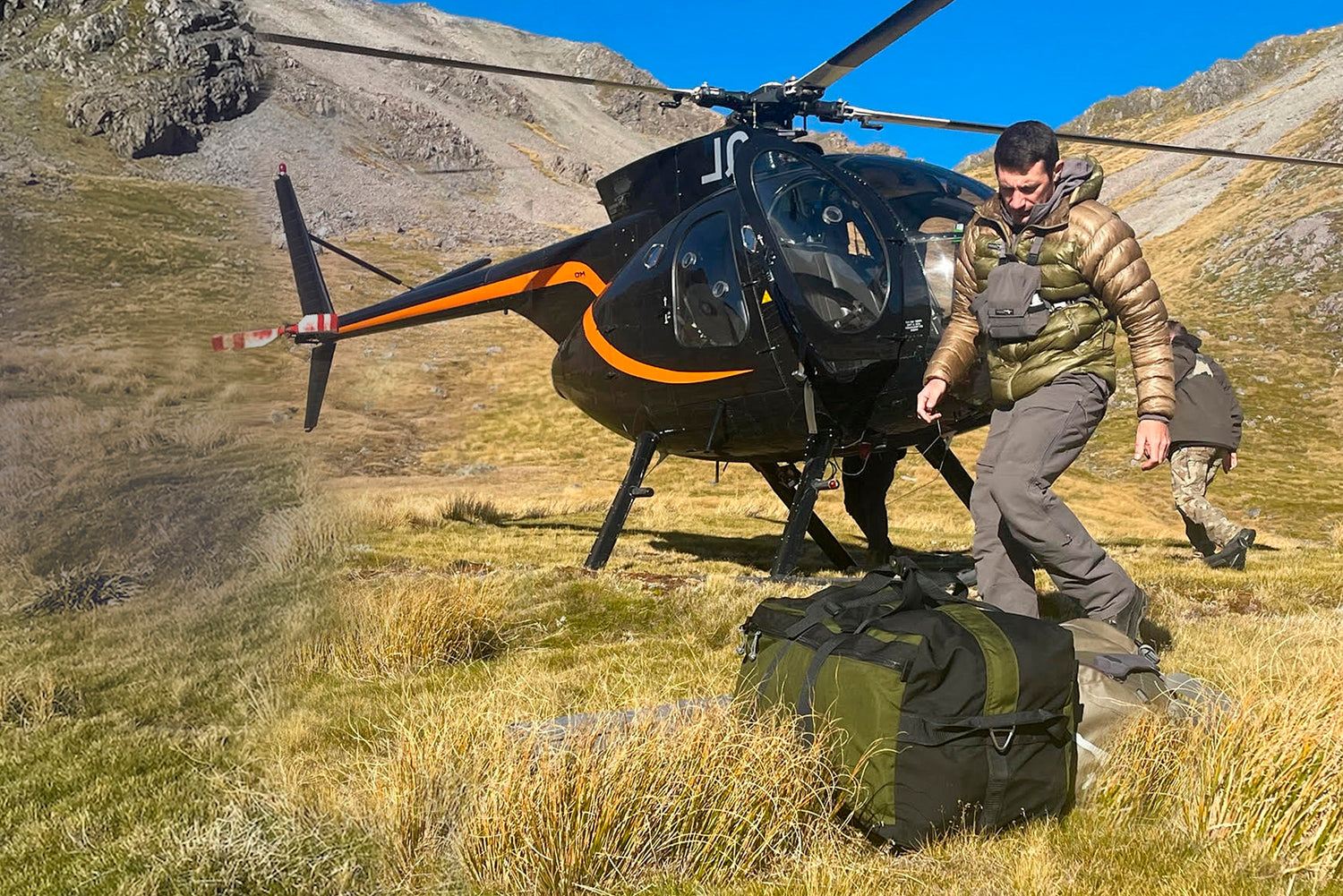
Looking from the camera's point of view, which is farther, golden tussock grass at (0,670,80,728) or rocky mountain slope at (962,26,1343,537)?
rocky mountain slope at (962,26,1343,537)

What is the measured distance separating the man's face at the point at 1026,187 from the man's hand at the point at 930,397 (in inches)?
32.3

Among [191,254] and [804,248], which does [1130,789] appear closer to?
[804,248]

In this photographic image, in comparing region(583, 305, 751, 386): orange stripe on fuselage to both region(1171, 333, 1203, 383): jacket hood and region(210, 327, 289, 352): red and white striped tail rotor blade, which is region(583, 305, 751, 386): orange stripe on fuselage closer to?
region(210, 327, 289, 352): red and white striped tail rotor blade

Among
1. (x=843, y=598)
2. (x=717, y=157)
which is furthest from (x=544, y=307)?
(x=843, y=598)

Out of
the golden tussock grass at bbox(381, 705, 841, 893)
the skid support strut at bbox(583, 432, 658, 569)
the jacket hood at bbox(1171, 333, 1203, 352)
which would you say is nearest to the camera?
the golden tussock grass at bbox(381, 705, 841, 893)

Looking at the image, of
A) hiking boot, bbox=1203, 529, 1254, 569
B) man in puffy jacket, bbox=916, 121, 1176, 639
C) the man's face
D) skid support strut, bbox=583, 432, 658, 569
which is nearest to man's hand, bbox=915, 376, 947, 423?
man in puffy jacket, bbox=916, 121, 1176, 639

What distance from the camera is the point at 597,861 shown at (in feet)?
8.52

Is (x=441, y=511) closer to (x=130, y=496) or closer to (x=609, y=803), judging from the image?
(x=130, y=496)

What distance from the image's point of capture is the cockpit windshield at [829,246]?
6.38m

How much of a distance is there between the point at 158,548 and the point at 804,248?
4.50m

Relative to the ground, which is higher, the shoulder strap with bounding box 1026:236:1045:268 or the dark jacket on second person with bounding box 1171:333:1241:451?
the shoulder strap with bounding box 1026:236:1045:268

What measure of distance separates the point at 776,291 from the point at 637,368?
170cm

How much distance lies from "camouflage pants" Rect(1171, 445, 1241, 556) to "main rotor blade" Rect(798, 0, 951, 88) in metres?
5.36

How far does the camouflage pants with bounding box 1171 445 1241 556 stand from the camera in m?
8.98
